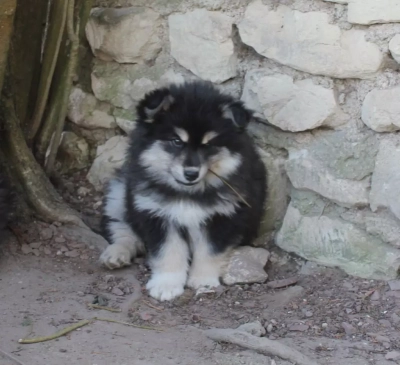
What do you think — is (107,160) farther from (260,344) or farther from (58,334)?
(260,344)

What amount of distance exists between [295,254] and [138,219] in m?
0.85

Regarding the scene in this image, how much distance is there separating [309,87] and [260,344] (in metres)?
1.32

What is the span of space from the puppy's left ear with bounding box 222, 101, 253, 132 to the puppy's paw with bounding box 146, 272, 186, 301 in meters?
0.81

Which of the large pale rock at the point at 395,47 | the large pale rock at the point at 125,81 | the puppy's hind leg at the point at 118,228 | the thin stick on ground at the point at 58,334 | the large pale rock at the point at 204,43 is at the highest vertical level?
the large pale rock at the point at 395,47

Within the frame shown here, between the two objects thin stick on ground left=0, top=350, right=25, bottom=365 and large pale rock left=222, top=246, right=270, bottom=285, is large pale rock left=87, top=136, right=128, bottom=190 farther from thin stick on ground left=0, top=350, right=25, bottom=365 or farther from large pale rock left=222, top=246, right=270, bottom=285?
thin stick on ground left=0, top=350, right=25, bottom=365

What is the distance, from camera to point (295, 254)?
12.9 feet

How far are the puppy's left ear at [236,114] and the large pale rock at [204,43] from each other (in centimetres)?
44

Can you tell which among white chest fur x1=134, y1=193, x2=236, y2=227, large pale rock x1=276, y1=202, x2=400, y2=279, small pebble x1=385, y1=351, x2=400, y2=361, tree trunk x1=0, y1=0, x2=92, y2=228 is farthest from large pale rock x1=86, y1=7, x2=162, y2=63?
small pebble x1=385, y1=351, x2=400, y2=361

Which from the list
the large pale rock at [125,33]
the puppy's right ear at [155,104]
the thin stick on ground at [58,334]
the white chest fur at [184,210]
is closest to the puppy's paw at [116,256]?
the white chest fur at [184,210]

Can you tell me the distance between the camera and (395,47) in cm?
328

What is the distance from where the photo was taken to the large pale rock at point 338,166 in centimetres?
357

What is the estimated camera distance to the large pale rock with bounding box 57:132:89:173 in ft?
15.6

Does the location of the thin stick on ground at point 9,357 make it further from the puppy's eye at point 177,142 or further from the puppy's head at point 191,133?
the puppy's eye at point 177,142

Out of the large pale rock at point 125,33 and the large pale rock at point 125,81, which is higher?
the large pale rock at point 125,33
